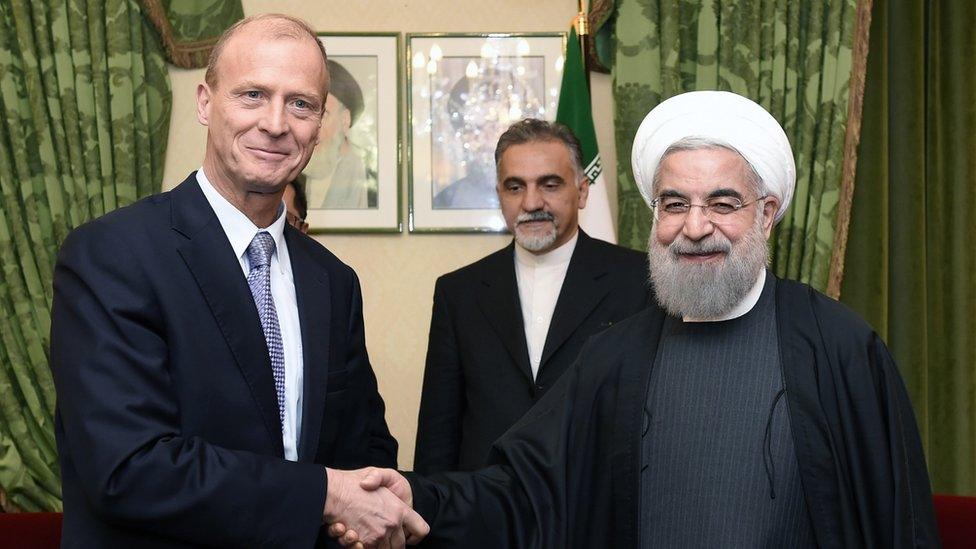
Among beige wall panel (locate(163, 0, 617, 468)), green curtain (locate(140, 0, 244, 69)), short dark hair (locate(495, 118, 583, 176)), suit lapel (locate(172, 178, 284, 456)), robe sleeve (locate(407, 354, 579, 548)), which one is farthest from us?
beige wall panel (locate(163, 0, 617, 468))

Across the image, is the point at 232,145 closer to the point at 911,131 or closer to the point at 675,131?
the point at 675,131

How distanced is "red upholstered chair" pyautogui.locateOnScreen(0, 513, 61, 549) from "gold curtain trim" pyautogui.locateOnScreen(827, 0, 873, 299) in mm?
3170

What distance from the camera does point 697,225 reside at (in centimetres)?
251

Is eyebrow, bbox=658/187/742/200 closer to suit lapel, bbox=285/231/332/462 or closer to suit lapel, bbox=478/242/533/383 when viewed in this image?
suit lapel, bbox=285/231/332/462

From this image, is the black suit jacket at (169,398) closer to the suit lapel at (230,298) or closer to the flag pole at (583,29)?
the suit lapel at (230,298)

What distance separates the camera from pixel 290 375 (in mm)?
2379

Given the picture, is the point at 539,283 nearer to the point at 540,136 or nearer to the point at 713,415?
the point at 540,136

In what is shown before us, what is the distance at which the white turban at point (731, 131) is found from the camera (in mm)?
2541

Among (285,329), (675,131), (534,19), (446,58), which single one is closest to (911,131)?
(534,19)

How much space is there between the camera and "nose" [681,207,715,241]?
251 centimetres

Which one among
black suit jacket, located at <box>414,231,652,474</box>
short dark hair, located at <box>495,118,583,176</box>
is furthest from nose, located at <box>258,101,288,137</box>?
short dark hair, located at <box>495,118,583,176</box>

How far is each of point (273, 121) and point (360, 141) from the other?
2.55 metres

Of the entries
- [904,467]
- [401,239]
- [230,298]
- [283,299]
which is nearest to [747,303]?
[904,467]

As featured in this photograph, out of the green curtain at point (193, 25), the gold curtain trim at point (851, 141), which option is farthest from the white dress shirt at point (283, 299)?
the gold curtain trim at point (851, 141)
